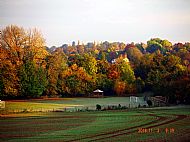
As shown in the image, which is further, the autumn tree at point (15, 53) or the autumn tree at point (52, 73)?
the autumn tree at point (52, 73)

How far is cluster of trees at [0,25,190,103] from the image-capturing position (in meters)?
54.8

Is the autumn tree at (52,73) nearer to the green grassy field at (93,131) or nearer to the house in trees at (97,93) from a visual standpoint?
the house in trees at (97,93)

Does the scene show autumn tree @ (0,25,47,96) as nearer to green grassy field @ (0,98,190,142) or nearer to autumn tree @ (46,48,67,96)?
autumn tree @ (46,48,67,96)

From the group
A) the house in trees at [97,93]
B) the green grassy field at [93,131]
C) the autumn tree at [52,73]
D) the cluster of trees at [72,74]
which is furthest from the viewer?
the house in trees at [97,93]

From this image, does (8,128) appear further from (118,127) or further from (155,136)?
(155,136)

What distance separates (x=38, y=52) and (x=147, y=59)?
72.5ft

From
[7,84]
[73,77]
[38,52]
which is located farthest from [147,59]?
[7,84]

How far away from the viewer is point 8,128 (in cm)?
3023

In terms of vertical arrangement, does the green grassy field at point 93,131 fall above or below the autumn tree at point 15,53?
below

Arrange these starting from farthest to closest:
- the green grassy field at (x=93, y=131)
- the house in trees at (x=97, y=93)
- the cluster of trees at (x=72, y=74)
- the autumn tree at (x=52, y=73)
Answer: the house in trees at (x=97, y=93) < the autumn tree at (x=52, y=73) < the cluster of trees at (x=72, y=74) < the green grassy field at (x=93, y=131)

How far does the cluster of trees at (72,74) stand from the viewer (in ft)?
180

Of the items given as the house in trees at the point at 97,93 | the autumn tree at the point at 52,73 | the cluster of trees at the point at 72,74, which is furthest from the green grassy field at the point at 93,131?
the house in trees at the point at 97,93

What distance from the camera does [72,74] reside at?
216 feet

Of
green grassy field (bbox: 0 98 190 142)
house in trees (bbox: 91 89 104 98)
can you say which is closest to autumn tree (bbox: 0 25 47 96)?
house in trees (bbox: 91 89 104 98)
